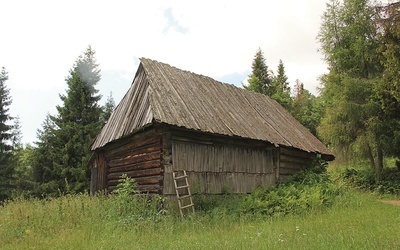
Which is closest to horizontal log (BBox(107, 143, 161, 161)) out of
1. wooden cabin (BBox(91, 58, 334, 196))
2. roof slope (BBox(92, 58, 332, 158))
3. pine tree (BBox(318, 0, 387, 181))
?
wooden cabin (BBox(91, 58, 334, 196))

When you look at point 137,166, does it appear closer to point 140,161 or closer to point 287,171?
point 140,161

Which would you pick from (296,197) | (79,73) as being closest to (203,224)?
(296,197)

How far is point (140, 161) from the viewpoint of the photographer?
37.0ft

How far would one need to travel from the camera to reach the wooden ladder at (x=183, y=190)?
32.4ft

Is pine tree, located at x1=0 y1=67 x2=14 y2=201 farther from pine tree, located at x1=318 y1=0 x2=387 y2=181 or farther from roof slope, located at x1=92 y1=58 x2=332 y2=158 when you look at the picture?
pine tree, located at x1=318 y1=0 x2=387 y2=181

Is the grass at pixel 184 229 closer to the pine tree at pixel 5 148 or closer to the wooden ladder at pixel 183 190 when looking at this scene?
the wooden ladder at pixel 183 190

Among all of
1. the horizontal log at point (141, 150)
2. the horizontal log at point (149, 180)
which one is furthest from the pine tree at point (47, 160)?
the horizontal log at point (149, 180)

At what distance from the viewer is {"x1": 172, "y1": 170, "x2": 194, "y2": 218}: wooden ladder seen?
9875 millimetres

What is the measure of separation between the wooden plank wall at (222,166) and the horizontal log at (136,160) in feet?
2.15

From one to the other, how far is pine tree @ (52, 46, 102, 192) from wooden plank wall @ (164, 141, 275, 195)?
12.9m

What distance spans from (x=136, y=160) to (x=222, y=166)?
3.03 m

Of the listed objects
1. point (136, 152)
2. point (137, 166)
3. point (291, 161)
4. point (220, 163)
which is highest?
point (136, 152)

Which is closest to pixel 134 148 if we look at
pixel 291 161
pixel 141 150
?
pixel 141 150

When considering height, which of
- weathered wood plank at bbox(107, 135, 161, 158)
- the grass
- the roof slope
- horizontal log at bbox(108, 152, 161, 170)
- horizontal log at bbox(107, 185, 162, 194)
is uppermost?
the roof slope
